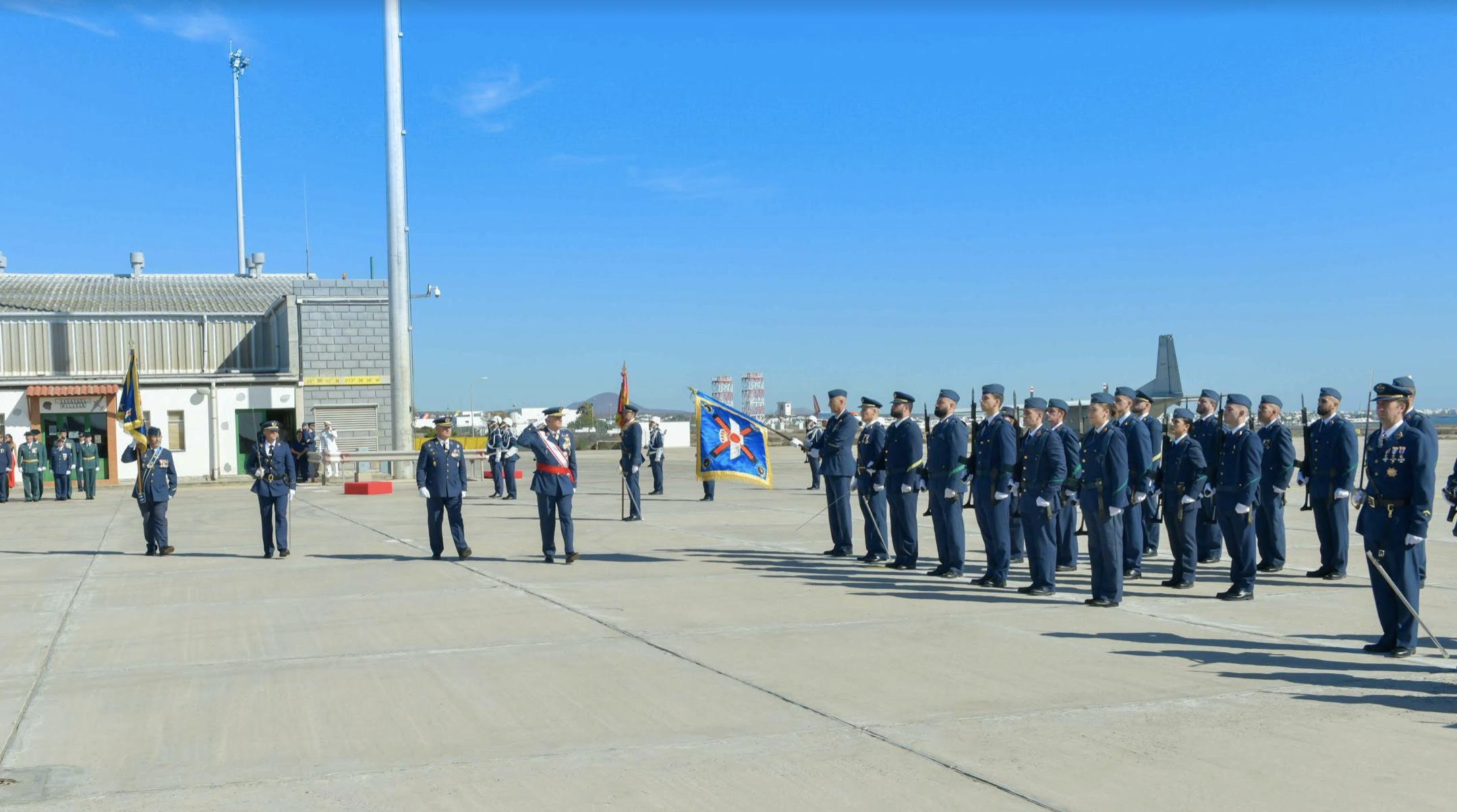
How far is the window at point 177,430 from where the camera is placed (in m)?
33.3

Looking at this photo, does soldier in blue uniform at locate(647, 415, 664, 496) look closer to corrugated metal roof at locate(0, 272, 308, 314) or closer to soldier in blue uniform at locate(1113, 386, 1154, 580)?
soldier in blue uniform at locate(1113, 386, 1154, 580)

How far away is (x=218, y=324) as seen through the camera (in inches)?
1426

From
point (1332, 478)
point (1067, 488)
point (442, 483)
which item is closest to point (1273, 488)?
point (1332, 478)

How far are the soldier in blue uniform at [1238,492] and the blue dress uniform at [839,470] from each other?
3.73 metres

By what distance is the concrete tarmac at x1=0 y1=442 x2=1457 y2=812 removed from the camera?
5164 millimetres

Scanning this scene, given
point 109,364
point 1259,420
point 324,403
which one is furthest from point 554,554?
point 109,364

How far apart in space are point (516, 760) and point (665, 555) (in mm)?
8133

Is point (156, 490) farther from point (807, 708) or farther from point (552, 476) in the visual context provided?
point (807, 708)

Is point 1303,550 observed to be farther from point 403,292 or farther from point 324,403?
point 324,403

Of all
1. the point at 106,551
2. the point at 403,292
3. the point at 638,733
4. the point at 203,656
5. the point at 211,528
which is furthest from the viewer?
the point at 403,292

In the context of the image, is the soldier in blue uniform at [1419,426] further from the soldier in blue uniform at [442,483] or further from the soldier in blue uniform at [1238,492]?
the soldier in blue uniform at [442,483]

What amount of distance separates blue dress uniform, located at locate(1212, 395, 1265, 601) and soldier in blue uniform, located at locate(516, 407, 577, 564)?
6.40 meters

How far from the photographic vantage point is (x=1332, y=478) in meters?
11.3

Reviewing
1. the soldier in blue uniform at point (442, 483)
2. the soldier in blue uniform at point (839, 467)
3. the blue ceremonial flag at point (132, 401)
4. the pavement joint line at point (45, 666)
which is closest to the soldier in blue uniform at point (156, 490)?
the pavement joint line at point (45, 666)
